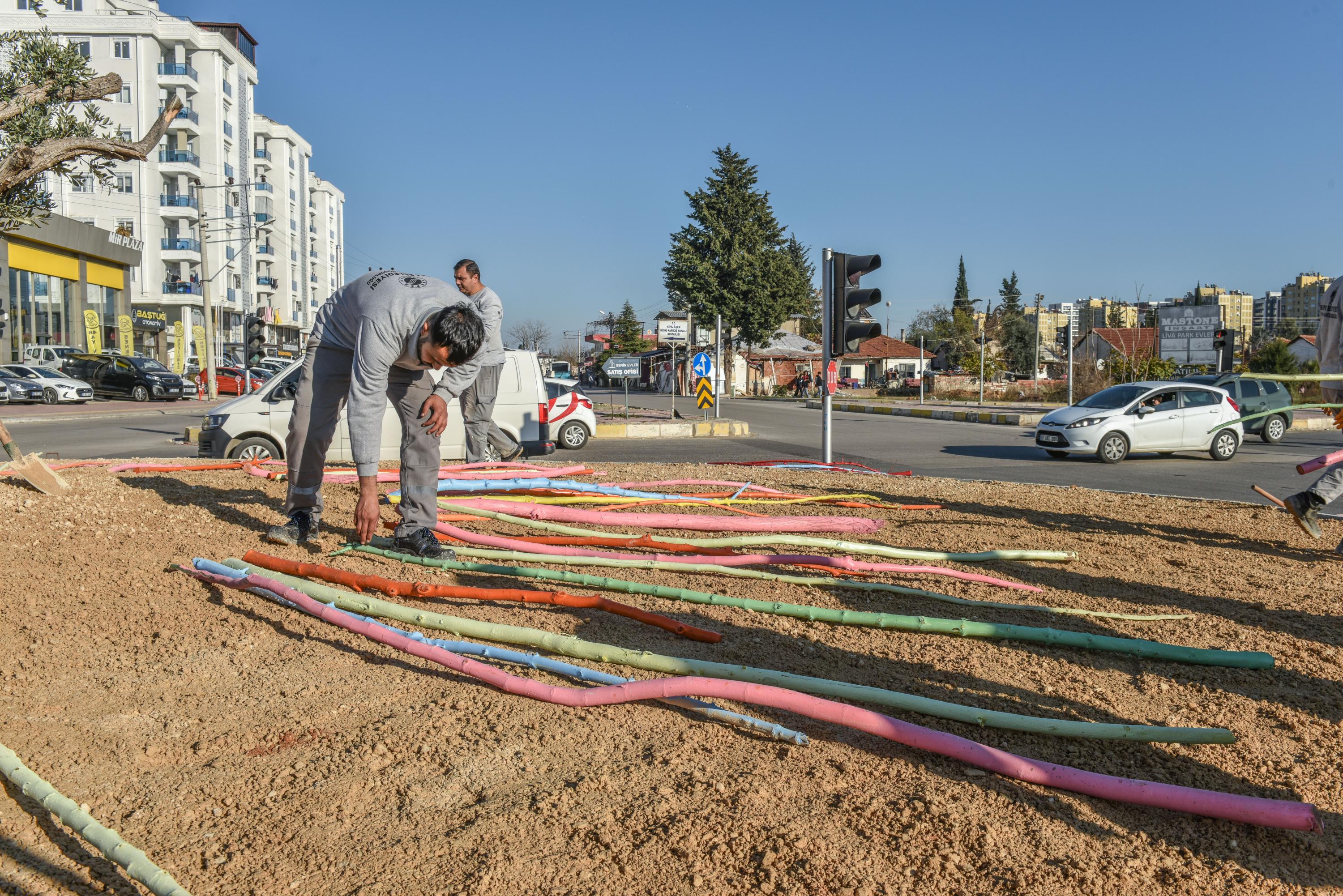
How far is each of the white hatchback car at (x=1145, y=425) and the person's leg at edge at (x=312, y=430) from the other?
1391cm

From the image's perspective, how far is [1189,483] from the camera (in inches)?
495

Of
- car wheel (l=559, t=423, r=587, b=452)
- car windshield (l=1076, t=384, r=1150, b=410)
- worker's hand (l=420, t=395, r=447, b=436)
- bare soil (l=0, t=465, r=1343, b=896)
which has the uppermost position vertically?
car windshield (l=1076, t=384, r=1150, b=410)

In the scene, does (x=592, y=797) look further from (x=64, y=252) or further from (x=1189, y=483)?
(x=64, y=252)

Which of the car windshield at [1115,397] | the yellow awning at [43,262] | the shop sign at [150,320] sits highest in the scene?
the yellow awning at [43,262]

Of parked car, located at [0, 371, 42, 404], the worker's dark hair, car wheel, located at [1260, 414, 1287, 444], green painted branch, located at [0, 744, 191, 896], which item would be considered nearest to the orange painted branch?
the worker's dark hair

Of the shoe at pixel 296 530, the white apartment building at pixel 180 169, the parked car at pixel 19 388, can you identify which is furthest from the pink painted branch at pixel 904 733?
the white apartment building at pixel 180 169

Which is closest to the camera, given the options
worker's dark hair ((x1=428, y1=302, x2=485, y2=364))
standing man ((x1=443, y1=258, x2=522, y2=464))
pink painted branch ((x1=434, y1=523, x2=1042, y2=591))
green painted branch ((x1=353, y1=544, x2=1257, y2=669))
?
green painted branch ((x1=353, y1=544, x2=1257, y2=669))

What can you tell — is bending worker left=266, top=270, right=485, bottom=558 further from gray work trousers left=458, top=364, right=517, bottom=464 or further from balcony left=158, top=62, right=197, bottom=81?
balcony left=158, top=62, right=197, bottom=81

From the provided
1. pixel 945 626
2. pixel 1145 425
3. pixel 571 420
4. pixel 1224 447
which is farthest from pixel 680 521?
pixel 1224 447

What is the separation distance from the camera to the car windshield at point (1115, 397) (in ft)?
54.9

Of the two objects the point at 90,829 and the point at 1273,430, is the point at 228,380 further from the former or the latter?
the point at 90,829

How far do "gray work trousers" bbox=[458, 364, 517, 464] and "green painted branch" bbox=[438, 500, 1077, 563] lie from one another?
3659mm

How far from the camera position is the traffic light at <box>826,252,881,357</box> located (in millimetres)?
11430

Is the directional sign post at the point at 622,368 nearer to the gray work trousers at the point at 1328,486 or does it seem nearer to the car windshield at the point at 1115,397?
the car windshield at the point at 1115,397
